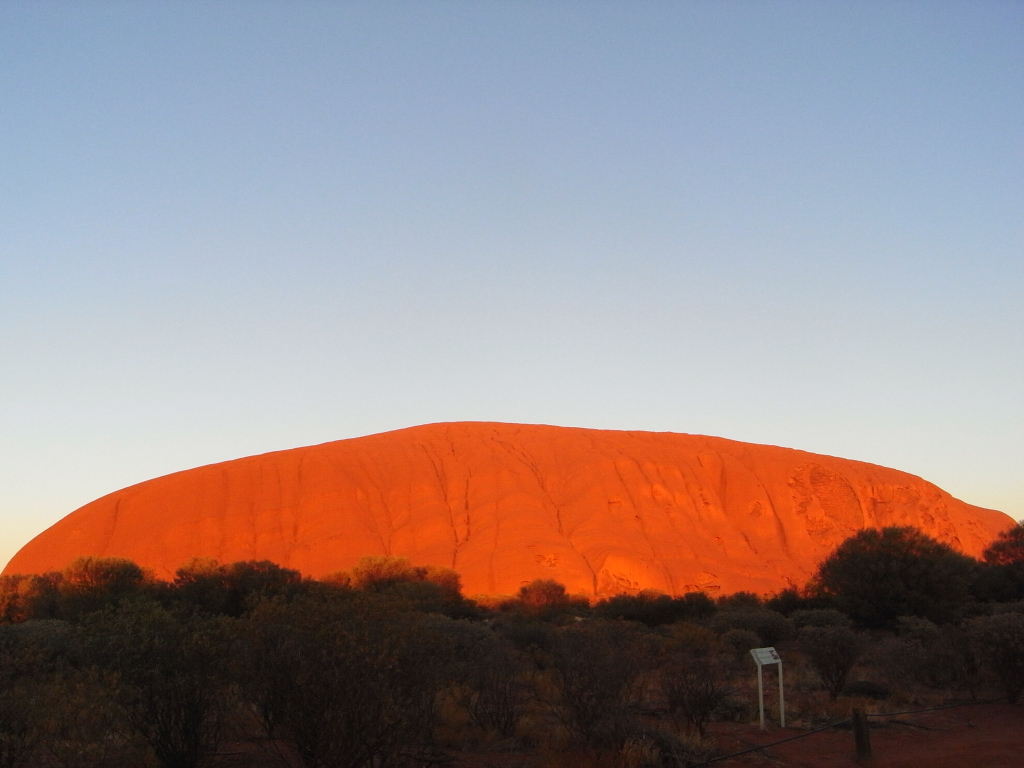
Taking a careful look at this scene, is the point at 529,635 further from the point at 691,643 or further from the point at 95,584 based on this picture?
the point at 95,584

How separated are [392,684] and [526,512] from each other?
43.5 metres

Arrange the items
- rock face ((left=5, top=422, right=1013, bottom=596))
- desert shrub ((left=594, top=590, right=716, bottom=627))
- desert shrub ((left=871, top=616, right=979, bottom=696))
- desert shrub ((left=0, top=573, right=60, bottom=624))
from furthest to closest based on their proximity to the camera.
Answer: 1. rock face ((left=5, top=422, right=1013, bottom=596))
2. desert shrub ((left=594, top=590, right=716, bottom=627))
3. desert shrub ((left=0, top=573, right=60, bottom=624))
4. desert shrub ((left=871, top=616, right=979, bottom=696))

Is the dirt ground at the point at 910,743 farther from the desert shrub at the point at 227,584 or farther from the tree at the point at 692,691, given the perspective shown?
the desert shrub at the point at 227,584

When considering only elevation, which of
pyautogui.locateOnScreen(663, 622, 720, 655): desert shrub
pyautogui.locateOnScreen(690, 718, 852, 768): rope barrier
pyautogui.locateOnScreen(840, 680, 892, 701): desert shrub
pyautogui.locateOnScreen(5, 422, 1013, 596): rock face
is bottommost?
pyautogui.locateOnScreen(690, 718, 852, 768): rope barrier

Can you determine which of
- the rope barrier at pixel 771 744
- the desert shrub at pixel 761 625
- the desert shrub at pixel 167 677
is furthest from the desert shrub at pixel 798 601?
the desert shrub at pixel 167 677

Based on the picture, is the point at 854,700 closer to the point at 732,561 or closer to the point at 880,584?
the point at 880,584

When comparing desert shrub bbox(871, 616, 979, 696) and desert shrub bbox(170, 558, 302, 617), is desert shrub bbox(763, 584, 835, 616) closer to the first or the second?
desert shrub bbox(871, 616, 979, 696)

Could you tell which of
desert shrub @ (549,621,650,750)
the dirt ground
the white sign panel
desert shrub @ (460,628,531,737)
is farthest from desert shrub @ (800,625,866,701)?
desert shrub @ (460,628,531,737)

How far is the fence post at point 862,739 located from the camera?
445 inches

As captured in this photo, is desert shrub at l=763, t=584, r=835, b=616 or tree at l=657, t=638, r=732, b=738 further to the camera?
desert shrub at l=763, t=584, r=835, b=616

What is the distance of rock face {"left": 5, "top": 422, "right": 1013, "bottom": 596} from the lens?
157 feet

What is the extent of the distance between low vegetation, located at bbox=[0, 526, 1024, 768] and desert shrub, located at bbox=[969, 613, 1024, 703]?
31 millimetres

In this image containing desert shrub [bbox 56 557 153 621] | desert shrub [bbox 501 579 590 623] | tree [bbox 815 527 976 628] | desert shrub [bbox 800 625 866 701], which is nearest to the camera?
desert shrub [bbox 800 625 866 701]

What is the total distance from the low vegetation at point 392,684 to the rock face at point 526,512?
948 inches
